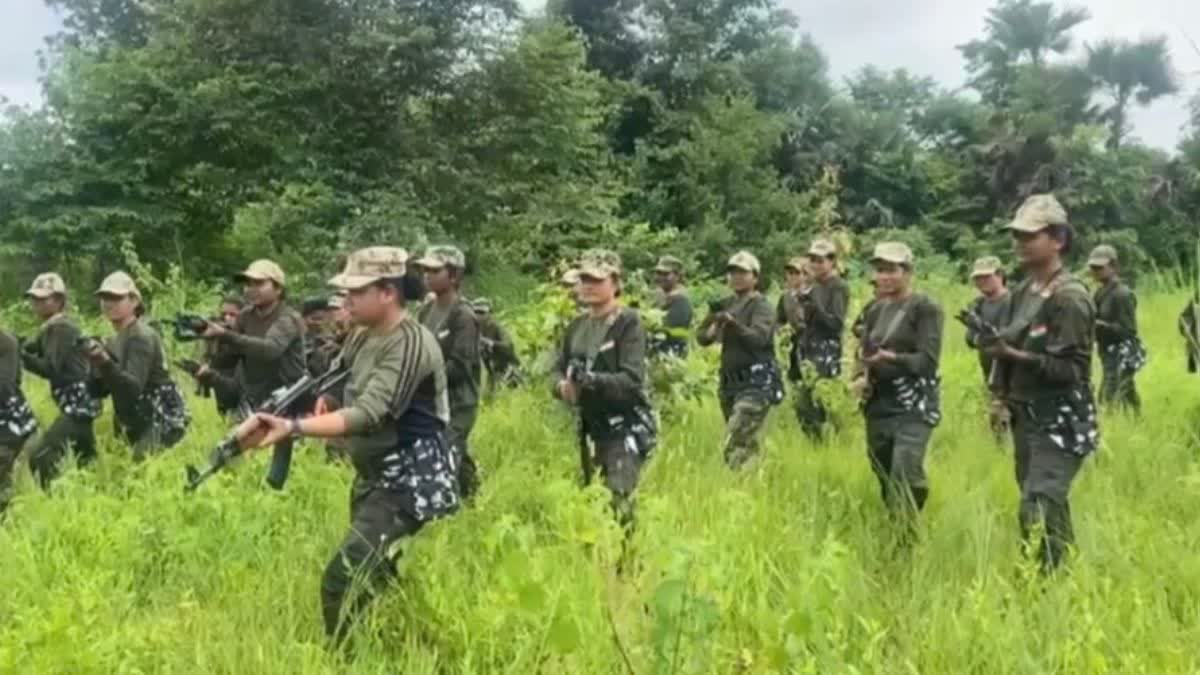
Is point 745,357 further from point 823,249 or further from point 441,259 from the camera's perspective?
point 441,259

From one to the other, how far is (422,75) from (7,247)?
6234 millimetres

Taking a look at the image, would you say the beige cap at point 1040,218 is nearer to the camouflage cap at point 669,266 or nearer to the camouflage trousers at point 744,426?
the camouflage trousers at point 744,426

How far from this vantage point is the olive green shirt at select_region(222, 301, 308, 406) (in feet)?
26.3

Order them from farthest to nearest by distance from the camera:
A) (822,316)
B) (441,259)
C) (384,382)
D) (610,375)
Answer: (822,316), (441,259), (610,375), (384,382)

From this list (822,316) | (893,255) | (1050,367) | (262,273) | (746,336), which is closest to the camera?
(1050,367)

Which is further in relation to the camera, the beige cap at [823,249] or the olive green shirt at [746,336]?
the beige cap at [823,249]

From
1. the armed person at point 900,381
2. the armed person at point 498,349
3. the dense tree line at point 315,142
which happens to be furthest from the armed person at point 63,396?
the dense tree line at point 315,142

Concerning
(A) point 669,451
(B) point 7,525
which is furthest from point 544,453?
(B) point 7,525

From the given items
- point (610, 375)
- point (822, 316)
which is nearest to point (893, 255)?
point (610, 375)

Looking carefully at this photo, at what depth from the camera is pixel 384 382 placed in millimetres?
4637

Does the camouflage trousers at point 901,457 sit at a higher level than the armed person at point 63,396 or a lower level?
lower

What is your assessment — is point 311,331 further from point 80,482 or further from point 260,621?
point 260,621

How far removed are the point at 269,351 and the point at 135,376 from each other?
2.58 ft

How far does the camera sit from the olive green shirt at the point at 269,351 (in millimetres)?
8031
